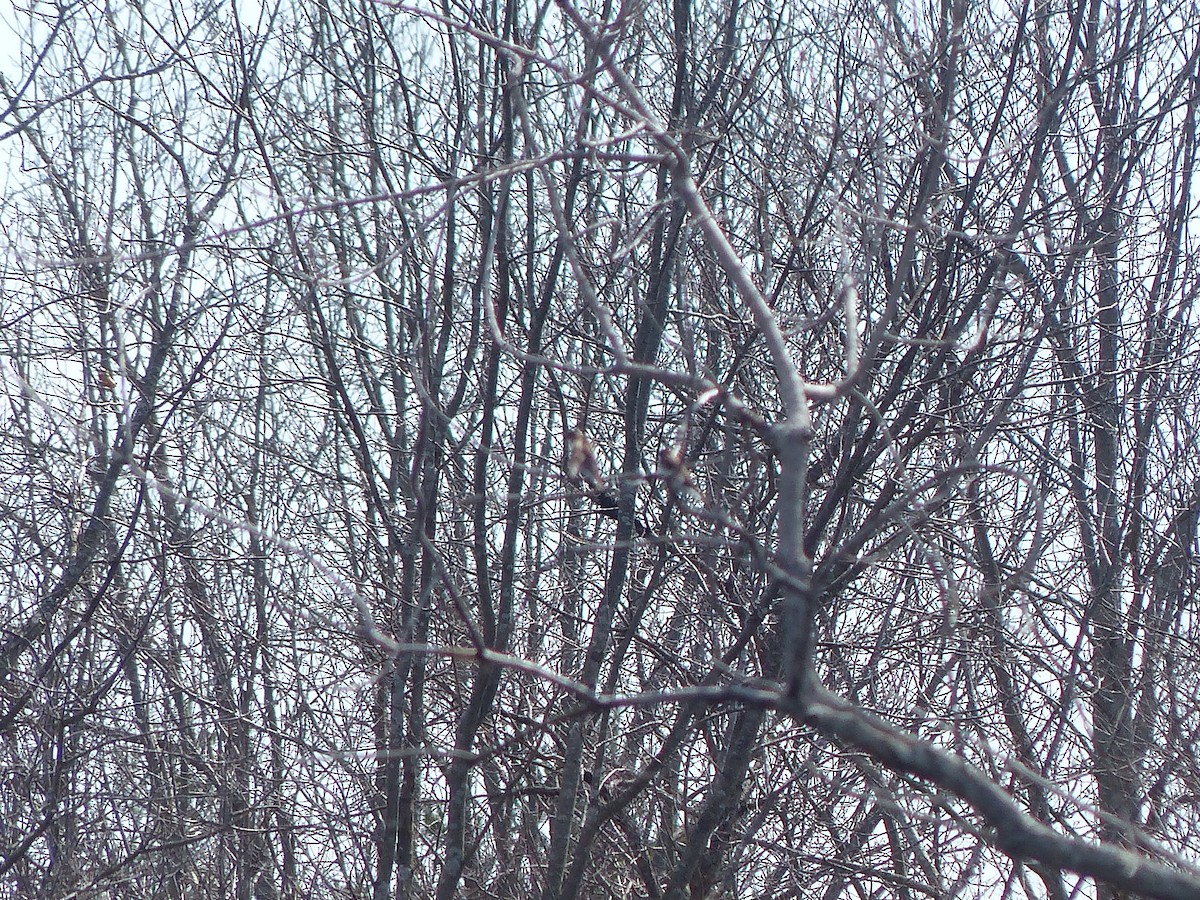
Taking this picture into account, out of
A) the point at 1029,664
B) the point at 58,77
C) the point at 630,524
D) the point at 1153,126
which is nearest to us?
the point at 630,524

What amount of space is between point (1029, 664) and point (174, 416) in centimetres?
483

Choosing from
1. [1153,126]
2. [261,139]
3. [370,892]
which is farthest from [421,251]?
[1153,126]

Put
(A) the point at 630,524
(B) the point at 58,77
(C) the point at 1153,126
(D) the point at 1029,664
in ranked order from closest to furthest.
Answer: (A) the point at 630,524 → (D) the point at 1029,664 → (C) the point at 1153,126 → (B) the point at 58,77

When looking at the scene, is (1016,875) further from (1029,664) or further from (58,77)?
(58,77)

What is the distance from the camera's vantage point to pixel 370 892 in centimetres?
629

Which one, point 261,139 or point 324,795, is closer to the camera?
point 261,139

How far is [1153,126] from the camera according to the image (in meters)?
6.36

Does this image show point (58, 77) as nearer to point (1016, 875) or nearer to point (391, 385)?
point (391, 385)

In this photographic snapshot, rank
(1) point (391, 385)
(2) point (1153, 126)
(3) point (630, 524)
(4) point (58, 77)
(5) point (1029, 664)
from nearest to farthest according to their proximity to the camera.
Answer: (3) point (630, 524) < (5) point (1029, 664) < (2) point (1153, 126) < (1) point (391, 385) < (4) point (58, 77)

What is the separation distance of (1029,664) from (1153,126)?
2.67m

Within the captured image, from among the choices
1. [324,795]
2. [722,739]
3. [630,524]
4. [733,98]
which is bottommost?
[324,795]

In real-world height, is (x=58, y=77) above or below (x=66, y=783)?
above

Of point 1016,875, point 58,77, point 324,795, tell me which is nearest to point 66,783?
point 324,795

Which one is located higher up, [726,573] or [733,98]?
[733,98]
